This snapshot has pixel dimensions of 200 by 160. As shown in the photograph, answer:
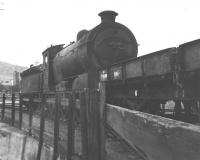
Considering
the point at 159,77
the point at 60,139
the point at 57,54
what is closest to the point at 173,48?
the point at 159,77

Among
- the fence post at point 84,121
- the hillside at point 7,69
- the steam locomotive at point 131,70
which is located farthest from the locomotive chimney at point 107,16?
the hillside at point 7,69

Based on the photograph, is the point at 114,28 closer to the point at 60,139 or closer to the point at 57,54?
the point at 57,54

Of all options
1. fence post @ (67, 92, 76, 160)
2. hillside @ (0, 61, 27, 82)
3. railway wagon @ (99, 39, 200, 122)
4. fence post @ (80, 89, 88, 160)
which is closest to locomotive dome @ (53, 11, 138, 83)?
railway wagon @ (99, 39, 200, 122)

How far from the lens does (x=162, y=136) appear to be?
5.08ft

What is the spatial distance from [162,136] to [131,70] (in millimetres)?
5638

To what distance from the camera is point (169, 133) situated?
1471 mm

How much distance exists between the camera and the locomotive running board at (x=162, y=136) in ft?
4.27

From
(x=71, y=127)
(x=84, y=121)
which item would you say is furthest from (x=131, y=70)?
(x=84, y=121)

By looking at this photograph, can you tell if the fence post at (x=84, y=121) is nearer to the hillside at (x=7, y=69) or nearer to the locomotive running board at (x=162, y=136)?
the locomotive running board at (x=162, y=136)

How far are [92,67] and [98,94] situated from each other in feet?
20.5

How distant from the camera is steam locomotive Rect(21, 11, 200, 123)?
18.4 ft

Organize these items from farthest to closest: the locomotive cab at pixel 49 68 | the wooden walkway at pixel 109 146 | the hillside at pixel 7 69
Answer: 1. the hillside at pixel 7 69
2. the locomotive cab at pixel 49 68
3. the wooden walkway at pixel 109 146

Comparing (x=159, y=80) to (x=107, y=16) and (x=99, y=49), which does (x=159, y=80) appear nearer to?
(x=99, y=49)

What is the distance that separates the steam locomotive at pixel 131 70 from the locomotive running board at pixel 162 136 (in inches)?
140
